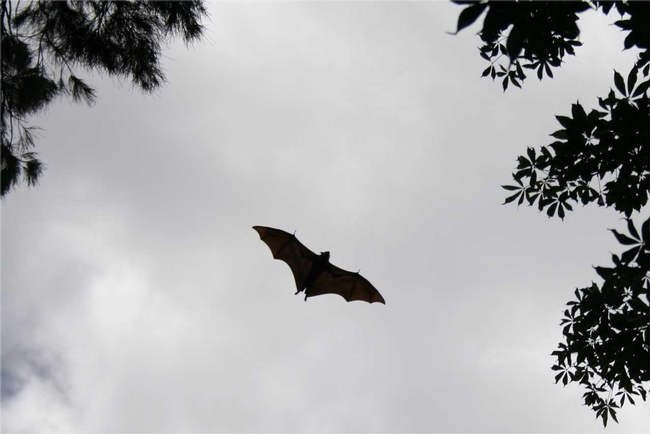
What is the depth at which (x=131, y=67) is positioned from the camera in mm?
6629

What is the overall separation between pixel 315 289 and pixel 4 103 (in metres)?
7.98

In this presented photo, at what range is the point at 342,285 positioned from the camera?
11.5 m

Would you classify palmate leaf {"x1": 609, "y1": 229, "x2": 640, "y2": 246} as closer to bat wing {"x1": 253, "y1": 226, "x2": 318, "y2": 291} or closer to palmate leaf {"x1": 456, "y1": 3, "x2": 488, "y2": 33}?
palmate leaf {"x1": 456, "y1": 3, "x2": 488, "y2": 33}

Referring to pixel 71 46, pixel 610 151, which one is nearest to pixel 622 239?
pixel 610 151

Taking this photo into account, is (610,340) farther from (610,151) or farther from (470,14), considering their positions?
(470,14)

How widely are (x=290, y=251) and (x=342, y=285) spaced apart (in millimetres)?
1702

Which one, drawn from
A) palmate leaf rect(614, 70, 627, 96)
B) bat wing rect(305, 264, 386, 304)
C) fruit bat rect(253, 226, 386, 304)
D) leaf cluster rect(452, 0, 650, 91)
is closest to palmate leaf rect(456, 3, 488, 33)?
leaf cluster rect(452, 0, 650, 91)

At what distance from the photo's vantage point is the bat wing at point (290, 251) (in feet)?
37.3

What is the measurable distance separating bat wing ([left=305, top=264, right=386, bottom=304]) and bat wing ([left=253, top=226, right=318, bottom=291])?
40 cm

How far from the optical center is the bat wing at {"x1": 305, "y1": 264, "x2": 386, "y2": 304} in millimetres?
11422

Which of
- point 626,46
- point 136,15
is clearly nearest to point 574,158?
point 626,46

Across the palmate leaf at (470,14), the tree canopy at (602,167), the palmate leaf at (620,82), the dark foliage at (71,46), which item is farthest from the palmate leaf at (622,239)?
the dark foliage at (71,46)

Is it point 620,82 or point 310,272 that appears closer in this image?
point 620,82

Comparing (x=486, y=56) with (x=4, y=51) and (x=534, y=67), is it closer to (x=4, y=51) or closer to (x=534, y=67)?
(x=534, y=67)
